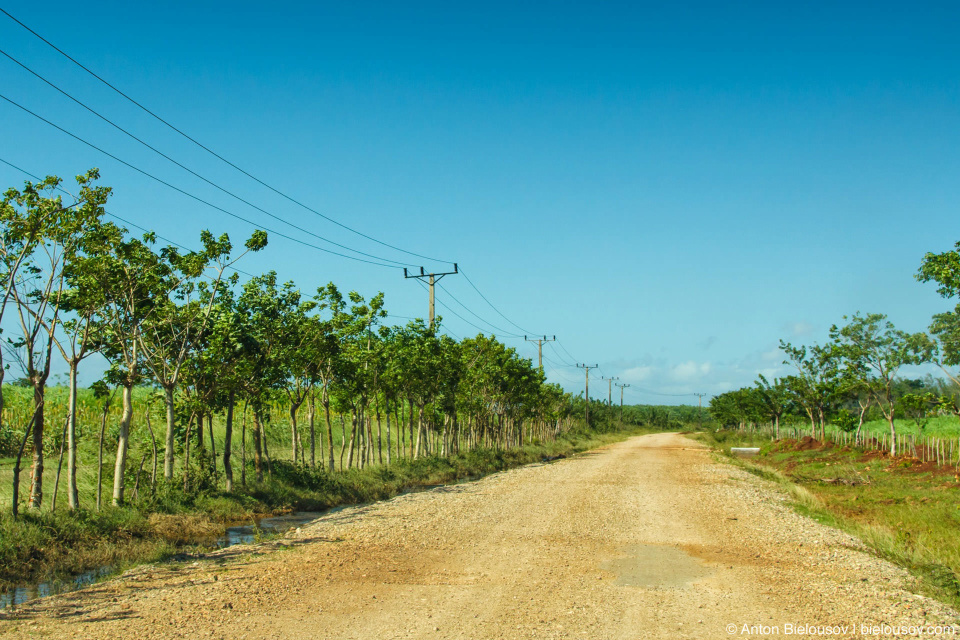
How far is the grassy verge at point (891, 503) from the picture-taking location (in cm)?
1159

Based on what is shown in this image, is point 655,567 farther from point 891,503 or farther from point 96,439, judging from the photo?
point 96,439

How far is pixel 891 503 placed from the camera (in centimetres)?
1959

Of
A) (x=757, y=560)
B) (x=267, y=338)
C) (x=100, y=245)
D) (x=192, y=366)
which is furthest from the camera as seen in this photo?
(x=267, y=338)

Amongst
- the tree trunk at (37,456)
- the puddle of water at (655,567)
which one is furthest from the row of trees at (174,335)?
the puddle of water at (655,567)

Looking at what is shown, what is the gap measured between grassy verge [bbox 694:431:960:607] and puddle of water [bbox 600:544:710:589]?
127 inches

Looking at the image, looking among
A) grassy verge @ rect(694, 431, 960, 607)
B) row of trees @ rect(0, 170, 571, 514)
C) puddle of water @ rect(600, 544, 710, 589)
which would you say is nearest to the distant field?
row of trees @ rect(0, 170, 571, 514)

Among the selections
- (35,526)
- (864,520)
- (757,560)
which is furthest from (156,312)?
(864,520)

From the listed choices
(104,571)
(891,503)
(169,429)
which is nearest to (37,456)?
(104,571)

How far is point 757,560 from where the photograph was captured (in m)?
11.6

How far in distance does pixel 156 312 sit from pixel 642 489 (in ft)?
52.7

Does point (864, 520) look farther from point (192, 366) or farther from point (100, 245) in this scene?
point (100, 245)

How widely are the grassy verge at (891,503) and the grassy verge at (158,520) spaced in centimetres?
1304

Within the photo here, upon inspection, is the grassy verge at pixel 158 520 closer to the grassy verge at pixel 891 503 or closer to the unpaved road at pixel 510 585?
the unpaved road at pixel 510 585

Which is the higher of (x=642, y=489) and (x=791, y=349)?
(x=791, y=349)
